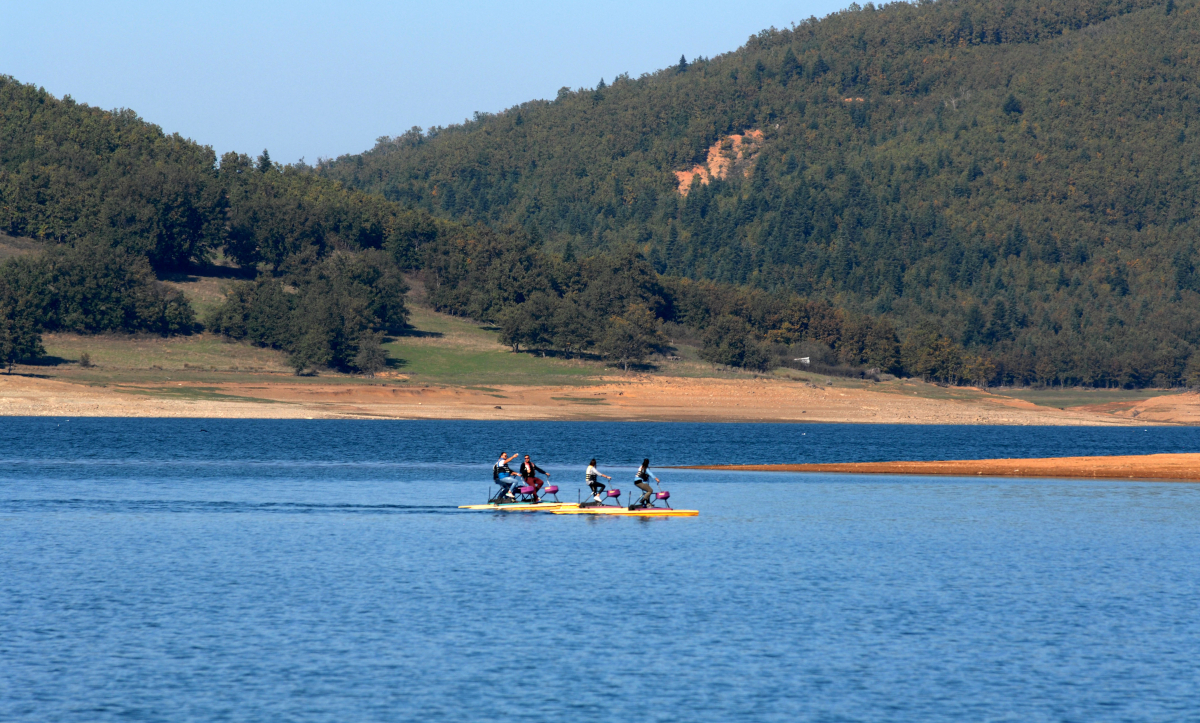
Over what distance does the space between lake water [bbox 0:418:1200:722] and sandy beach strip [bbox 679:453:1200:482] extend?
11.3m

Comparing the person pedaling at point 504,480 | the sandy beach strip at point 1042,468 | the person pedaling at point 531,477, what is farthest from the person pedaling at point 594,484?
the sandy beach strip at point 1042,468

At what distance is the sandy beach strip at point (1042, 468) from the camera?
8156cm

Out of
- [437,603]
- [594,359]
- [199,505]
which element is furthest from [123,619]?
[594,359]

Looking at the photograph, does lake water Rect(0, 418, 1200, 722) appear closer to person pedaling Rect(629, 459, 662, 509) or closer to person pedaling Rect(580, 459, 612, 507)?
person pedaling Rect(580, 459, 612, 507)

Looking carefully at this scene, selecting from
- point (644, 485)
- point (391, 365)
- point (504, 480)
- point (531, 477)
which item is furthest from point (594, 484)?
point (391, 365)

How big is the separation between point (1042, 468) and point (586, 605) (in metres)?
58.5

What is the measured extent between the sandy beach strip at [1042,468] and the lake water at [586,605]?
37.0 ft

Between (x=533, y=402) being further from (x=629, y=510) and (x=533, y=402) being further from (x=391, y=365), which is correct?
(x=629, y=510)

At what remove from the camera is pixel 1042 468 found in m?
83.9

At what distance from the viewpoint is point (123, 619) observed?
3088cm

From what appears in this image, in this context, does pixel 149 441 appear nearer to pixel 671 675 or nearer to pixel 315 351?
pixel 315 351

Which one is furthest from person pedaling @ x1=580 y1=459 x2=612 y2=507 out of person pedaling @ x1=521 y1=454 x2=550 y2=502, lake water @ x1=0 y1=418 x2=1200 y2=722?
person pedaling @ x1=521 y1=454 x2=550 y2=502

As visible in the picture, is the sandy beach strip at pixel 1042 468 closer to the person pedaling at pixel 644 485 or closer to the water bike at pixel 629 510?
the person pedaling at pixel 644 485

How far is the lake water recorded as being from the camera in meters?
24.5
